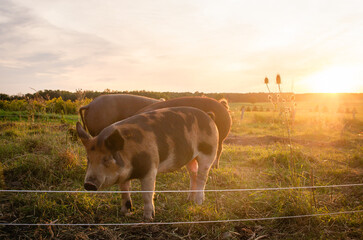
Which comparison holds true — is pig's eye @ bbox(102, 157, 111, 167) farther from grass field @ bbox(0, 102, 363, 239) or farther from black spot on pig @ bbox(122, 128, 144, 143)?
grass field @ bbox(0, 102, 363, 239)

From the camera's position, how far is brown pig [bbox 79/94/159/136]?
4711 mm

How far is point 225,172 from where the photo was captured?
4.86 metres

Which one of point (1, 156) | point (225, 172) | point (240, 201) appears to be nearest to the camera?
point (240, 201)

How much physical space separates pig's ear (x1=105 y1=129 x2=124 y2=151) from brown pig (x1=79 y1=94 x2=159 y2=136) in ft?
7.23

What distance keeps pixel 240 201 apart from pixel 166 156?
1.42 meters

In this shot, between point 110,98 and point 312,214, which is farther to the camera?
point 110,98

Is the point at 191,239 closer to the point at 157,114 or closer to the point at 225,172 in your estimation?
the point at 157,114

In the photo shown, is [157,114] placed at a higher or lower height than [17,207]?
higher

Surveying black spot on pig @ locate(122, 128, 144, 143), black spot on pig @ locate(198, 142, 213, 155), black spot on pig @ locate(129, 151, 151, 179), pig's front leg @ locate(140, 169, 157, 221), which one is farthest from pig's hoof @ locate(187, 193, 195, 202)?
black spot on pig @ locate(122, 128, 144, 143)

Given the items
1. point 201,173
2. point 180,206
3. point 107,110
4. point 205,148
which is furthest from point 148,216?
point 107,110

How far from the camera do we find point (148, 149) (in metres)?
2.80

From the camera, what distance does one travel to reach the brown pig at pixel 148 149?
259cm

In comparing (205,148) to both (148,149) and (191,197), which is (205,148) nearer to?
(191,197)

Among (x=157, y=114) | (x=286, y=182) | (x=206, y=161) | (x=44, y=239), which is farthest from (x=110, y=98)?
(x=286, y=182)
